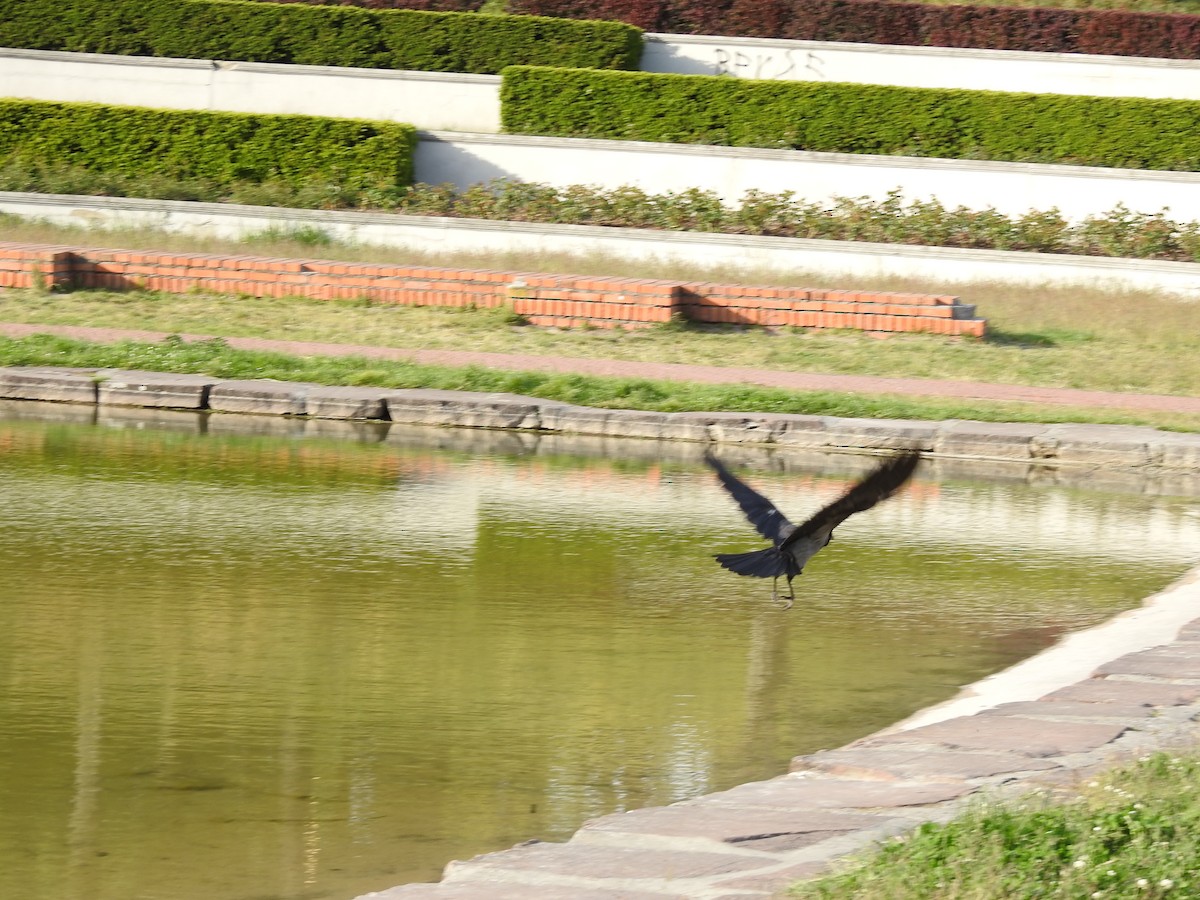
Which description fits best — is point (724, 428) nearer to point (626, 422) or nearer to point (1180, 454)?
point (626, 422)

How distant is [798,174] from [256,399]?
1123 cm

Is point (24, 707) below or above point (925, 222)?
below

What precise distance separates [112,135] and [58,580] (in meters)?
16.3

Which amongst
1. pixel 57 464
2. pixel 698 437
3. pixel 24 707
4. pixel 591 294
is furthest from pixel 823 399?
pixel 24 707

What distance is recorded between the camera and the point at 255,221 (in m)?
20.7

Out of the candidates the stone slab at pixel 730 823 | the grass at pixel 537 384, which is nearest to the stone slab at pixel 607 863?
the stone slab at pixel 730 823

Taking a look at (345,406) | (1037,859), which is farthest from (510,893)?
(345,406)

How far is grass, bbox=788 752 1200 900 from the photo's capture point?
3.72 meters

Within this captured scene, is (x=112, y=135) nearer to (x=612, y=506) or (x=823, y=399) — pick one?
(x=823, y=399)

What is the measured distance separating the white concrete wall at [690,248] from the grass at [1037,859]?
16.0m

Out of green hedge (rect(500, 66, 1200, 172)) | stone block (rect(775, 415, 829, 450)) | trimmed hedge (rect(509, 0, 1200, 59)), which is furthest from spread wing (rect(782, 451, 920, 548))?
trimmed hedge (rect(509, 0, 1200, 59))

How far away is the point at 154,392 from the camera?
13.4 metres

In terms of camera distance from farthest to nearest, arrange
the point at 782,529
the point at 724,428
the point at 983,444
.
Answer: the point at 724,428 < the point at 983,444 < the point at 782,529

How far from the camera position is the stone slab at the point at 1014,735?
521 cm
